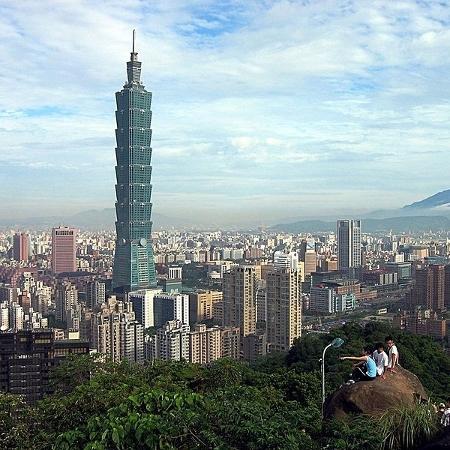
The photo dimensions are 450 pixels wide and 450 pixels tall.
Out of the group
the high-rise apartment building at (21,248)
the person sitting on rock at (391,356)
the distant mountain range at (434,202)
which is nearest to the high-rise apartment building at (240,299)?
the person sitting on rock at (391,356)

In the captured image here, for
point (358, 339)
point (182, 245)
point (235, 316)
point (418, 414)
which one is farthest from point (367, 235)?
point (418, 414)

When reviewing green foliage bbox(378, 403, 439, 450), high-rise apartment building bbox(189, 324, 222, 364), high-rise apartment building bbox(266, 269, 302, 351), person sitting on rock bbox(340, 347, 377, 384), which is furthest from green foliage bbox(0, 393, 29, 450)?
high-rise apartment building bbox(266, 269, 302, 351)

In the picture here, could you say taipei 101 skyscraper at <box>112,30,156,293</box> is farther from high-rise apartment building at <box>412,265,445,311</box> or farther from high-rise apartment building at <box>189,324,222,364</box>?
high-rise apartment building at <box>189,324,222,364</box>

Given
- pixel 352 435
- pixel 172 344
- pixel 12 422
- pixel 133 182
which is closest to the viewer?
pixel 352 435

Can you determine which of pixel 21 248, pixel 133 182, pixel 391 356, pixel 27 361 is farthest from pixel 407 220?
pixel 391 356

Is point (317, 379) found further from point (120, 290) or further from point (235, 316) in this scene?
point (120, 290)

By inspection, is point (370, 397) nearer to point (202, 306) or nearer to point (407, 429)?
point (407, 429)
